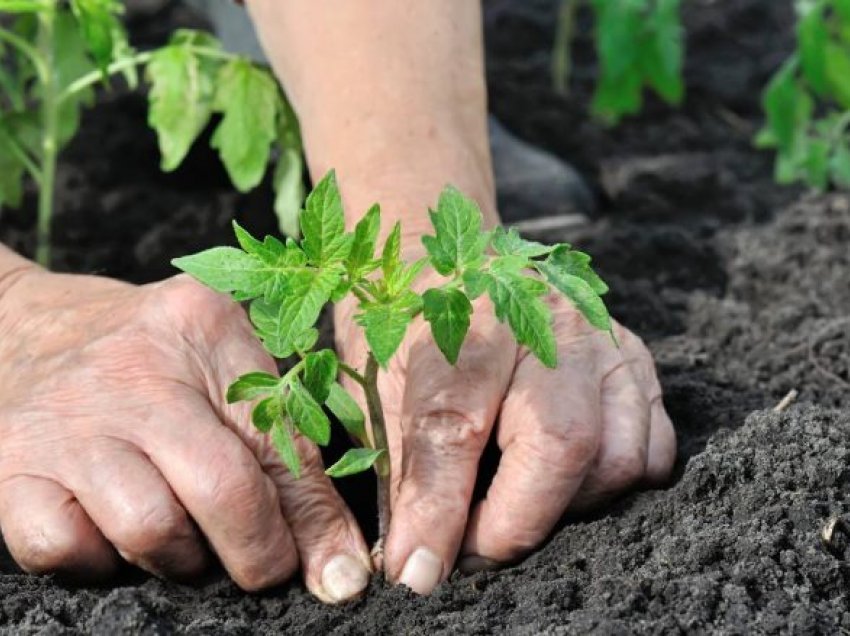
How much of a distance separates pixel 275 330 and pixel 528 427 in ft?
1.24

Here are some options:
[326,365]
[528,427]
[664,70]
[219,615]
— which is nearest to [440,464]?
[528,427]

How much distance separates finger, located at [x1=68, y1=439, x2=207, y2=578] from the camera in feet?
5.45

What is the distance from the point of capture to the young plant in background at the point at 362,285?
150 cm

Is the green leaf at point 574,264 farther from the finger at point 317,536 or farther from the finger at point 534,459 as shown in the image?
the finger at point 317,536

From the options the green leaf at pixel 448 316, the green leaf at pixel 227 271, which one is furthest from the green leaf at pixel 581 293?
the green leaf at pixel 227 271

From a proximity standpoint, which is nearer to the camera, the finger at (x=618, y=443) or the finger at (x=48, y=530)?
the finger at (x=48, y=530)

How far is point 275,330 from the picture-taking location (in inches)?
62.7

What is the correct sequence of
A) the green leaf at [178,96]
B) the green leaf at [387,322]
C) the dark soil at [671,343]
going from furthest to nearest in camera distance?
the green leaf at [178,96] < the dark soil at [671,343] < the green leaf at [387,322]

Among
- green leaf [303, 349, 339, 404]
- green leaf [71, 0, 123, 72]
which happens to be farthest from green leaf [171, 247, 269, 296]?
green leaf [71, 0, 123, 72]

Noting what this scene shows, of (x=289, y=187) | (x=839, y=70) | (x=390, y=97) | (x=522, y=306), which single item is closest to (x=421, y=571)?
(x=522, y=306)

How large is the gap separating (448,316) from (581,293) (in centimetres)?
17

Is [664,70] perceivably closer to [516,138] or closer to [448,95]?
[516,138]

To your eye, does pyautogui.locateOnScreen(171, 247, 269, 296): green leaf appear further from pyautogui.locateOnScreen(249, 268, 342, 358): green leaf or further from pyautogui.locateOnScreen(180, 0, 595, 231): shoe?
pyautogui.locateOnScreen(180, 0, 595, 231): shoe

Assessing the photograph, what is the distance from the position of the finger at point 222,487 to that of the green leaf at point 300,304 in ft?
0.68
